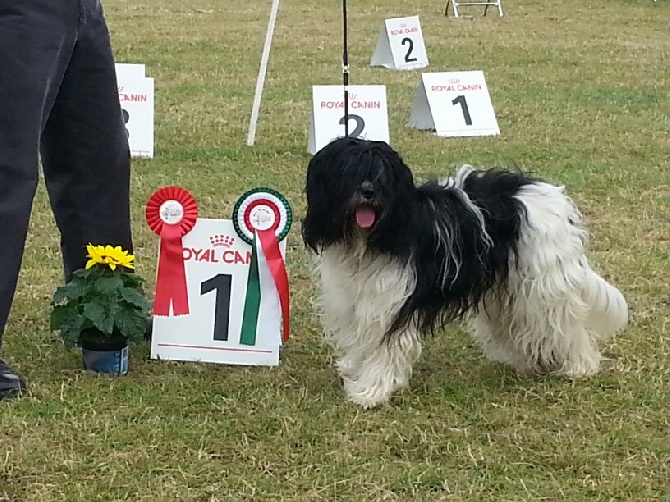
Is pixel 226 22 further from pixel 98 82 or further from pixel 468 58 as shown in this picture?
pixel 98 82

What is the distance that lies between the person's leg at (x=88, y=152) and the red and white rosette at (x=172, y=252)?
231 millimetres

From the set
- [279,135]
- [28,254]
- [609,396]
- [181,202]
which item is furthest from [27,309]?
[279,135]

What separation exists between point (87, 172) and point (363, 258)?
3.74 feet

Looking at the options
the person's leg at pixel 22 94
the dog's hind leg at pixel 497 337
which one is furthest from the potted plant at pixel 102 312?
the dog's hind leg at pixel 497 337

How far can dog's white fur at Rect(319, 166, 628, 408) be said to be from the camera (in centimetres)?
364

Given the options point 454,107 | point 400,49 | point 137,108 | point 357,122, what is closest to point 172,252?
point 137,108

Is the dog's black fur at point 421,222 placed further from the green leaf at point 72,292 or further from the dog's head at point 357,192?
the green leaf at point 72,292

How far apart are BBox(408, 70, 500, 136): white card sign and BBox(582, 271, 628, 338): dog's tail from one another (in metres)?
3.97

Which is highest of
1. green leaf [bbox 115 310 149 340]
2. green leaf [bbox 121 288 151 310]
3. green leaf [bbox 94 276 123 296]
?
green leaf [bbox 94 276 123 296]

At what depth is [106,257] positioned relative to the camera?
12.9ft

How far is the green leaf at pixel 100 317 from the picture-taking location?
383 cm

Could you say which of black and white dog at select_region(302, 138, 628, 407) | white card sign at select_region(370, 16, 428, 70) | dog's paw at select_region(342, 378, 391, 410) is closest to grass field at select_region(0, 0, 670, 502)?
dog's paw at select_region(342, 378, 391, 410)

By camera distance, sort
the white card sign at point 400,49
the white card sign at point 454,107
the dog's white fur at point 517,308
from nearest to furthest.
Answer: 1. the dog's white fur at point 517,308
2. the white card sign at point 454,107
3. the white card sign at point 400,49

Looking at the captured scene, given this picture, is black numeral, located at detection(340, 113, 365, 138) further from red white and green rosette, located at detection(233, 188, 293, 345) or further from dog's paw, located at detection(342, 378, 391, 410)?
dog's paw, located at detection(342, 378, 391, 410)
